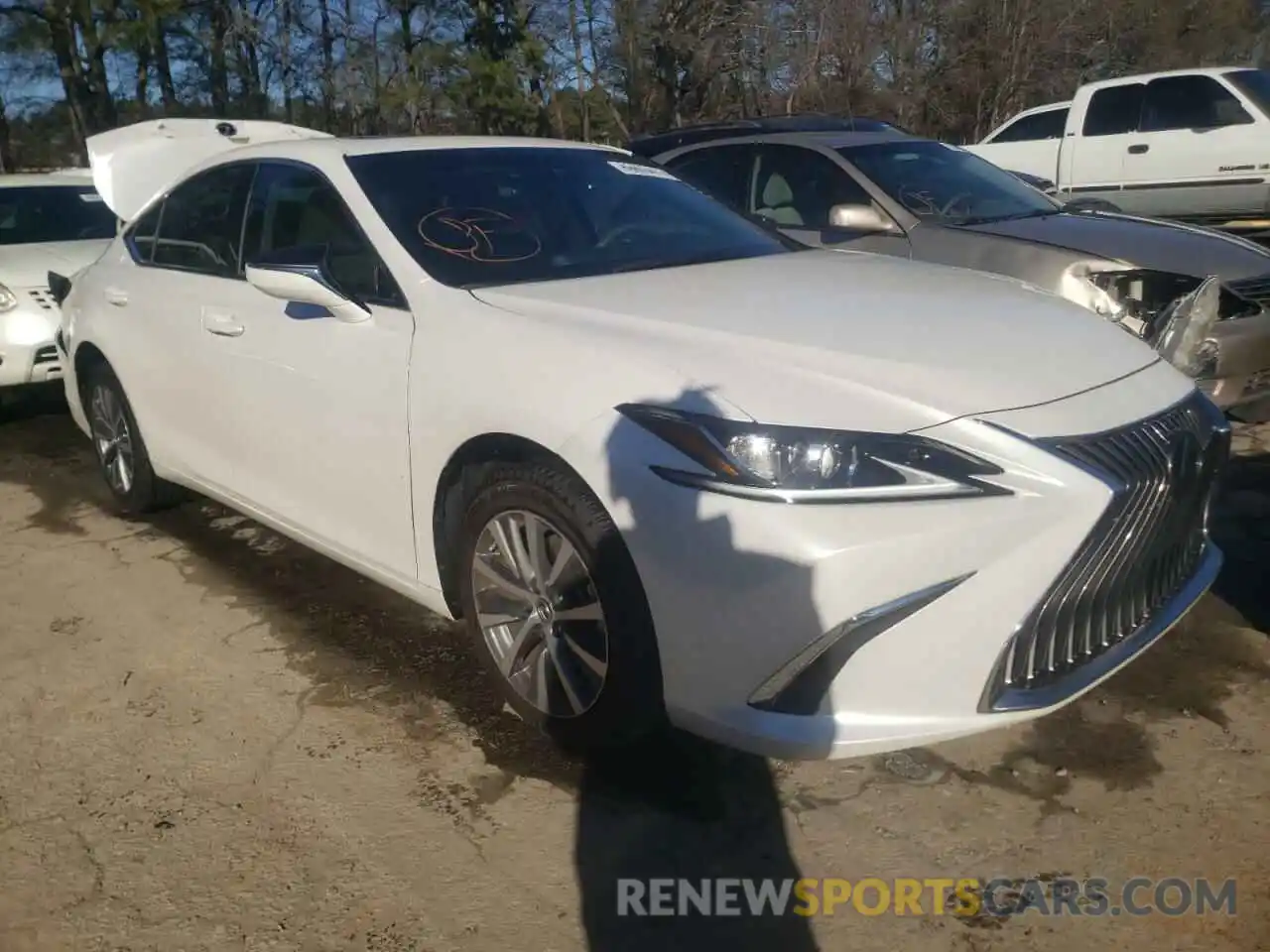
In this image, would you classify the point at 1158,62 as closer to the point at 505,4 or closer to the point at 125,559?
the point at 505,4

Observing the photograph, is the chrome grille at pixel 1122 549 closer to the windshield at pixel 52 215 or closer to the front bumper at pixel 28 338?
the front bumper at pixel 28 338

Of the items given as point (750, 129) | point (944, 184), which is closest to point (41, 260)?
point (750, 129)

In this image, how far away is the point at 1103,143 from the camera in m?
11.5

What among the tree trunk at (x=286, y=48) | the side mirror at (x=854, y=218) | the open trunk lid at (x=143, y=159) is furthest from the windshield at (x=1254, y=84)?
the tree trunk at (x=286, y=48)

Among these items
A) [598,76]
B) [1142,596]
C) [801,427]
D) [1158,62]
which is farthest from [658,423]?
[1158,62]

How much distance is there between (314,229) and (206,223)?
2.77 feet

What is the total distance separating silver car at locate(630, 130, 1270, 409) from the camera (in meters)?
5.08

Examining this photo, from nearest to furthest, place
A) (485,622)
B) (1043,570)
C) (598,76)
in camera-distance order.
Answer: (1043,570), (485,622), (598,76)

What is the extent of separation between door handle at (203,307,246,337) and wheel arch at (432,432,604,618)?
123 centimetres

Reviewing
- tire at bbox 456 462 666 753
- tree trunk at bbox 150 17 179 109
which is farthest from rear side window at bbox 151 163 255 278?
tree trunk at bbox 150 17 179 109

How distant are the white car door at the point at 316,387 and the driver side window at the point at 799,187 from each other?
125 inches

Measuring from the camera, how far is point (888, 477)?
2.40 meters

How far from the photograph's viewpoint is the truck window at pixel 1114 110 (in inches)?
448

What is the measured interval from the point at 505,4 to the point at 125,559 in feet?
67.1
